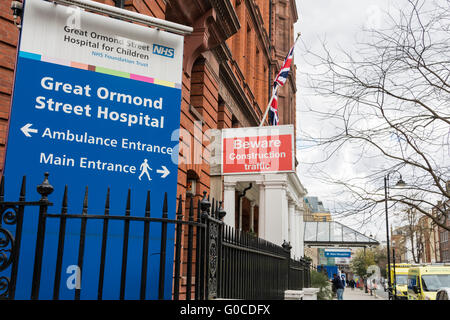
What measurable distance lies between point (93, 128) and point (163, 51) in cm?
109

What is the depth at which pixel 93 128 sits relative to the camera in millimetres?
4020

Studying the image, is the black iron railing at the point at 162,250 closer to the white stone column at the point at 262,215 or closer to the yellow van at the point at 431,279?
the white stone column at the point at 262,215

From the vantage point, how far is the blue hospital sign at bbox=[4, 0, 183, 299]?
3742 mm

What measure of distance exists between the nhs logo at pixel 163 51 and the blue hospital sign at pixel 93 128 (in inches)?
0.4

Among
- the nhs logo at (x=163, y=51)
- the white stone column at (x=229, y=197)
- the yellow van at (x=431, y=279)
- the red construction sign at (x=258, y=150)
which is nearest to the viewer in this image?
the nhs logo at (x=163, y=51)

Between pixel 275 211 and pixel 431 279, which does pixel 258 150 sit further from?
pixel 431 279

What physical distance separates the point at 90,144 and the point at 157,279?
4.34 feet

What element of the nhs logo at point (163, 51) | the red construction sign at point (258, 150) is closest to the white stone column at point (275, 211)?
the red construction sign at point (258, 150)

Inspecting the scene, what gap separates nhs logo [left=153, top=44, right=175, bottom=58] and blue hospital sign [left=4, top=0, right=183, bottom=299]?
0.03ft

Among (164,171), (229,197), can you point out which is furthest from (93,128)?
(229,197)

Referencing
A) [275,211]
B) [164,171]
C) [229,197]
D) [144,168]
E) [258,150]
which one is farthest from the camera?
[275,211]

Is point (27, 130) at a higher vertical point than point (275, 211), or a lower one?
lower

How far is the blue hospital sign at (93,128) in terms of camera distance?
147 inches
